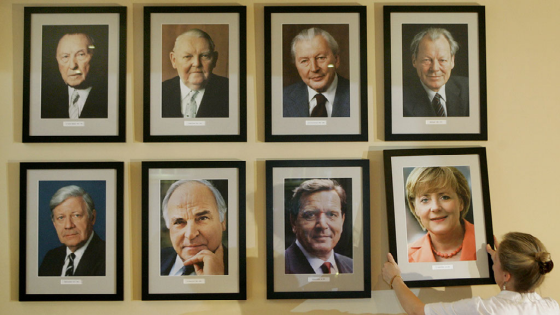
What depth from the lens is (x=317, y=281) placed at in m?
1.98

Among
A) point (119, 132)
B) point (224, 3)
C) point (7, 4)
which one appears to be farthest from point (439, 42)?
point (7, 4)

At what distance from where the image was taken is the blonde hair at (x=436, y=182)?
200 cm

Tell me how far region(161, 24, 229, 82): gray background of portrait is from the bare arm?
118 cm

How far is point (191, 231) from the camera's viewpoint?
1980 mm

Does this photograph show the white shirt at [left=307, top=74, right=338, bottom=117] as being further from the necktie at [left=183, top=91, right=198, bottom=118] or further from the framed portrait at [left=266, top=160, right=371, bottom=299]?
the necktie at [left=183, top=91, right=198, bottom=118]

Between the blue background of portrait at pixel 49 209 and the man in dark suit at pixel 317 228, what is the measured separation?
89 centimetres

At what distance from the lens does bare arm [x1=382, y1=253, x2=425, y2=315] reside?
1737mm

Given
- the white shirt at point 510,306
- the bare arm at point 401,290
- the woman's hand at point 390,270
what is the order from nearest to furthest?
the white shirt at point 510,306, the bare arm at point 401,290, the woman's hand at point 390,270

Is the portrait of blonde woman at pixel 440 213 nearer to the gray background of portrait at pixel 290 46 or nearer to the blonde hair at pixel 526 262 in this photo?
the blonde hair at pixel 526 262

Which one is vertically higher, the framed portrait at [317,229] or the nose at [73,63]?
the nose at [73,63]

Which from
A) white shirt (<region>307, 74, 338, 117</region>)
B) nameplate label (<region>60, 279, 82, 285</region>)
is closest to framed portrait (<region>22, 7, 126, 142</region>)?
nameplate label (<region>60, 279, 82, 285</region>)

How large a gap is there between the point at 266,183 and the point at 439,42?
1.07 meters

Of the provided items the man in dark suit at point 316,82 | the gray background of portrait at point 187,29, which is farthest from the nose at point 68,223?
the man in dark suit at point 316,82

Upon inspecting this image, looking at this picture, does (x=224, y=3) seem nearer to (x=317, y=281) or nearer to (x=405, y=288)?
(x=317, y=281)
